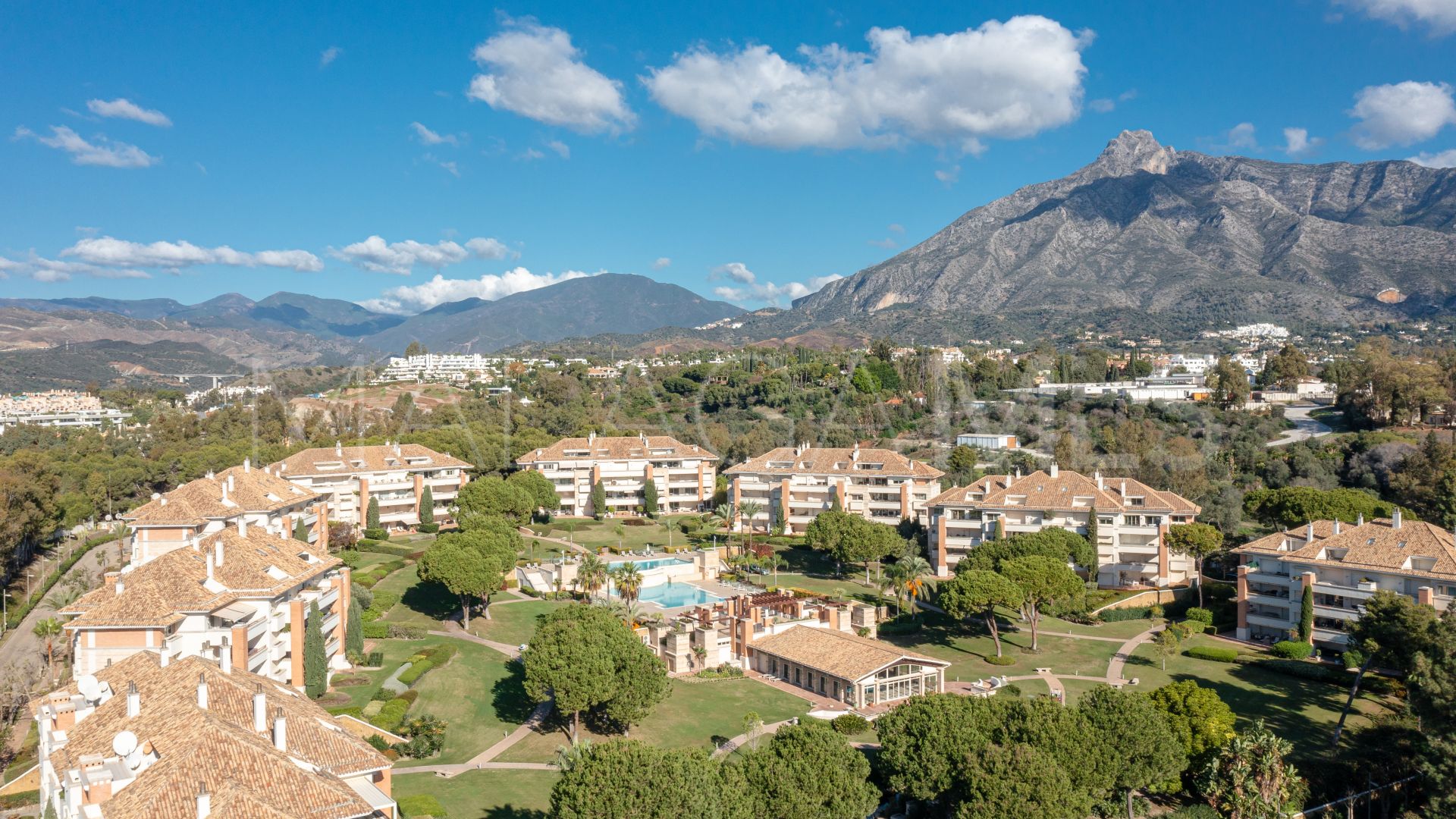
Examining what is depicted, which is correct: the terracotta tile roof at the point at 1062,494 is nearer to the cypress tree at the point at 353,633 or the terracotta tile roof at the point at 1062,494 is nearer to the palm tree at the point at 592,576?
the palm tree at the point at 592,576

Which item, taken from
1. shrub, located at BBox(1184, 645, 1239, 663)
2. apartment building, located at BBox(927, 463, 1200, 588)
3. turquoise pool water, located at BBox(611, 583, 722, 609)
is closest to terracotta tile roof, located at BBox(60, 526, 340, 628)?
turquoise pool water, located at BBox(611, 583, 722, 609)

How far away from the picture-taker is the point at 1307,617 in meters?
52.3

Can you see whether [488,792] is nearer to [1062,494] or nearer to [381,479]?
[1062,494]

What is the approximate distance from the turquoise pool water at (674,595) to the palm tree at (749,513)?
34.1ft

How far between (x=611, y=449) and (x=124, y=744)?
72.9 meters

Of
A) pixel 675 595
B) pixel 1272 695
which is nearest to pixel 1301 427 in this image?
pixel 1272 695

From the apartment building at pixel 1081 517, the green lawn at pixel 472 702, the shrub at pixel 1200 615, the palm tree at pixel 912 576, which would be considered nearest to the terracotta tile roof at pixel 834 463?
the apartment building at pixel 1081 517

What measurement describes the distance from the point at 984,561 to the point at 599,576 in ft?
82.9

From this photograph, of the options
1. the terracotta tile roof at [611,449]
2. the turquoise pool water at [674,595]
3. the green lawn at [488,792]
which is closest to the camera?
the green lawn at [488,792]

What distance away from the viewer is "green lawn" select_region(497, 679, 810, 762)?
1572 inches

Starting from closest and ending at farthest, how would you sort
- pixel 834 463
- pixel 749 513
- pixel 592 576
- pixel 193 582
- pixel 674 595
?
pixel 193 582
pixel 592 576
pixel 674 595
pixel 749 513
pixel 834 463

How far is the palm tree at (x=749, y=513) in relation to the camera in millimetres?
78062

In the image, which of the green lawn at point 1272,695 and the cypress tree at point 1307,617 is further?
the cypress tree at point 1307,617

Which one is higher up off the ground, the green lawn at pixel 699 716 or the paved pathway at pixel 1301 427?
the paved pathway at pixel 1301 427
